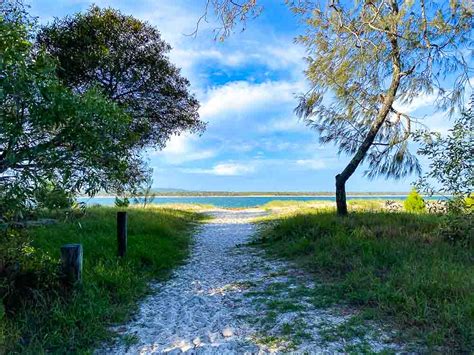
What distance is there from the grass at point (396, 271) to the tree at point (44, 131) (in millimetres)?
4043

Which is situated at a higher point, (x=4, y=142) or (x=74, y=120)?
(x=74, y=120)

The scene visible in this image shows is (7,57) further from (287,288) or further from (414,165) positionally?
(414,165)

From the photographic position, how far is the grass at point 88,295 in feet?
13.5

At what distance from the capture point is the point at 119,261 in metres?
7.44

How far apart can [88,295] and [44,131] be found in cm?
280

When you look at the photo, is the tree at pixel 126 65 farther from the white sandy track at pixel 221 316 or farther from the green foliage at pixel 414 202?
the green foliage at pixel 414 202

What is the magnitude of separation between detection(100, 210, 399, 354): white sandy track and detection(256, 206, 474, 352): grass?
531 millimetres

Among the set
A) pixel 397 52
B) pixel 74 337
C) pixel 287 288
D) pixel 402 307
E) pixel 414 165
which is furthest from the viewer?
pixel 414 165

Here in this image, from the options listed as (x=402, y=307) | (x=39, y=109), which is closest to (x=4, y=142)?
(x=39, y=109)

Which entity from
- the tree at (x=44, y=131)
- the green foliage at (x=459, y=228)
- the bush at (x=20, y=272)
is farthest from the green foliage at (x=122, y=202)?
the green foliage at (x=459, y=228)

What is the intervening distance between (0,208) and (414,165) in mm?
11644

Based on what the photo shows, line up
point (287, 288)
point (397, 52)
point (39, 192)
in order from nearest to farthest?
point (39, 192), point (287, 288), point (397, 52)

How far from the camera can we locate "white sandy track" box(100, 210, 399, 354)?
4043 millimetres

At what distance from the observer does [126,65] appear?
1384 cm
